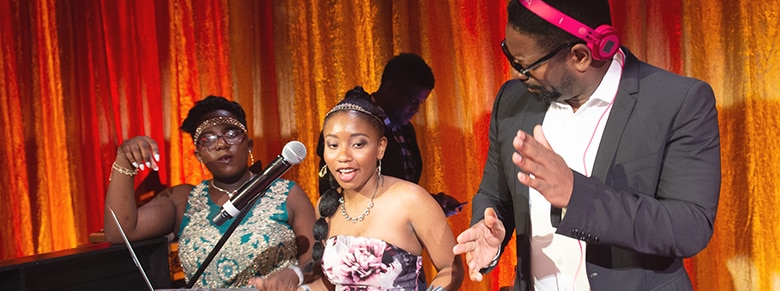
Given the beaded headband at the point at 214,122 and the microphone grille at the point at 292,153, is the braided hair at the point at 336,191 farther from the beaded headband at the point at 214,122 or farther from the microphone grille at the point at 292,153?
the beaded headband at the point at 214,122

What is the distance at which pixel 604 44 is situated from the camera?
1675mm

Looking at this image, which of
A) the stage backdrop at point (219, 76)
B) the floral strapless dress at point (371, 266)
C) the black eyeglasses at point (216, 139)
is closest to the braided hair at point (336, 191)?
the floral strapless dress at point (371, 266)

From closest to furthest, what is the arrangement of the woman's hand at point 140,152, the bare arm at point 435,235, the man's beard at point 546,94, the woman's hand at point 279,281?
the man's beard at point 546,94
the woman's hand at point 279,281
the bare arm at point 435,235
the woman's hand at point 140,152

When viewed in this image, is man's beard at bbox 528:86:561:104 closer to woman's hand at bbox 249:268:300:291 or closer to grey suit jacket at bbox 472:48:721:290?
grey suit jacket at bbox 472:48:721:290

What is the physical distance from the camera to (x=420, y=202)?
2357 millimetres

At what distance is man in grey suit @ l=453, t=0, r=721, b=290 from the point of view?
4.85 ft

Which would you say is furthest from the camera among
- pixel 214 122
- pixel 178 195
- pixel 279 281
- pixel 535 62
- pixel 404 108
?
pixel 404 108

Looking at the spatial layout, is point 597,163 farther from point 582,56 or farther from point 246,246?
point 246,246

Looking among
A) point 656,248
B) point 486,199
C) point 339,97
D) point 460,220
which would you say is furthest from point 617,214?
point 339,97

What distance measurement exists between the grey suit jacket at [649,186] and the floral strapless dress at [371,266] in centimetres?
77

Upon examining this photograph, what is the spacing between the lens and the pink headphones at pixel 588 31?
1676mm

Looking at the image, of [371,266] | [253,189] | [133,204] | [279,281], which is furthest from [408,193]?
[133,204]

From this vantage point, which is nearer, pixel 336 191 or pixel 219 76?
pixel 336 191

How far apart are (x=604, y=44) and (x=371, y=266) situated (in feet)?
3.52
